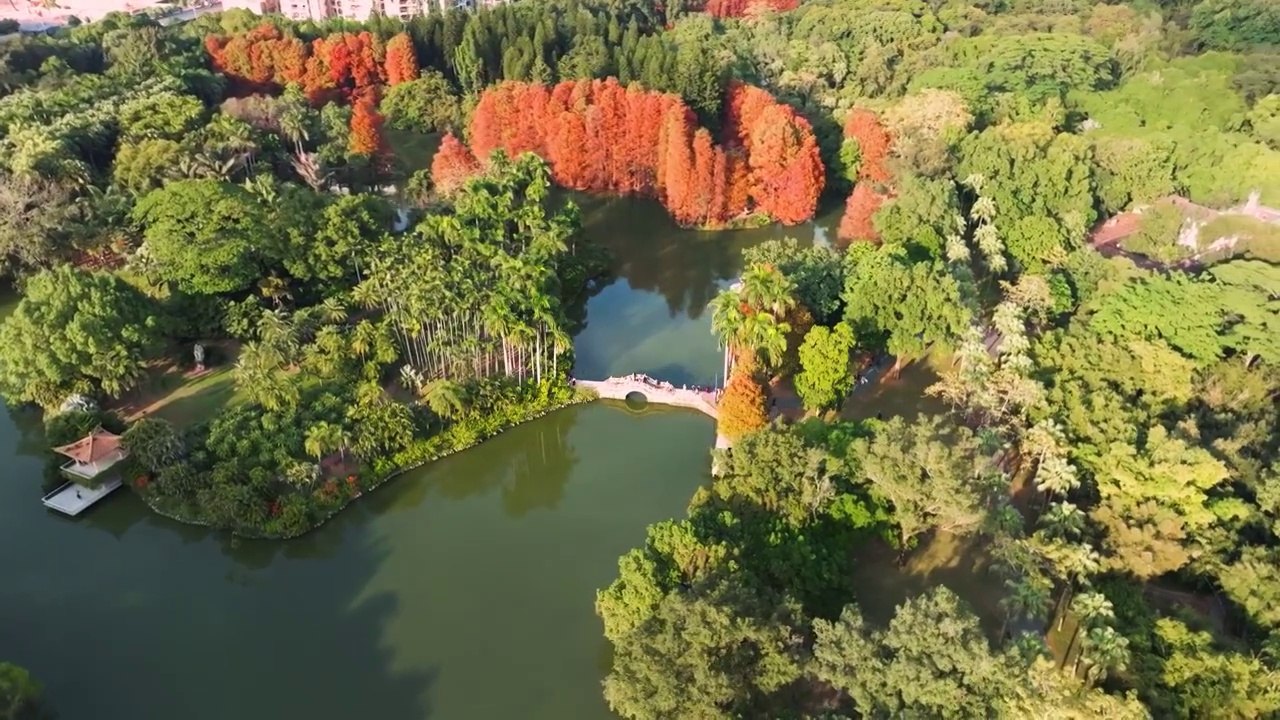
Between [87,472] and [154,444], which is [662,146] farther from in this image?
[87,472]

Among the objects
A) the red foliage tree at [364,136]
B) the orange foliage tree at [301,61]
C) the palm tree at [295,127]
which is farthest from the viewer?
the orange foliage tree at [301,61]

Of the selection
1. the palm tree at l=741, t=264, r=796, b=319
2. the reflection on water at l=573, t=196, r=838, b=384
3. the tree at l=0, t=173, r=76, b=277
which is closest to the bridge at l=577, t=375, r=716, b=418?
the reflection on water at l=573, t=196, r=838, b=384

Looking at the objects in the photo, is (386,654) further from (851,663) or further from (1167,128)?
(1167,128)

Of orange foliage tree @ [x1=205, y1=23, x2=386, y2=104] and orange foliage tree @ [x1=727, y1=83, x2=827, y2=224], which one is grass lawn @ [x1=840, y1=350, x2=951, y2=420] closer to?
orange foliage tree @ [x1=727, y1=83, x2=827, y2=224]

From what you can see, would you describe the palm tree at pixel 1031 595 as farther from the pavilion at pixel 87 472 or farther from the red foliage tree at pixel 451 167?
the red foliage tree at pixel 451 167

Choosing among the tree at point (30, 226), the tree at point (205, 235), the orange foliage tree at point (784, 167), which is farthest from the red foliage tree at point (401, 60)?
the tree at point (205, 235)

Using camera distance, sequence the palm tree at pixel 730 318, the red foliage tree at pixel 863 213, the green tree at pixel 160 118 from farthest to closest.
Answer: the green tree at pixel 160 118, the red foliage tree at pixel 863 213, the palm tree at pixel 730 318
